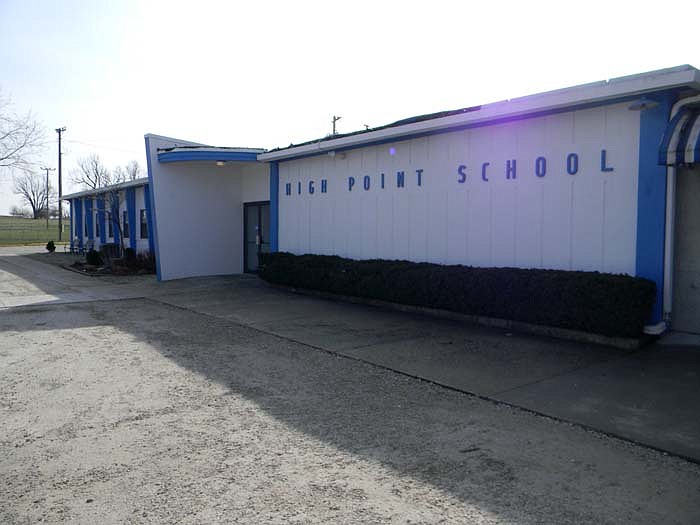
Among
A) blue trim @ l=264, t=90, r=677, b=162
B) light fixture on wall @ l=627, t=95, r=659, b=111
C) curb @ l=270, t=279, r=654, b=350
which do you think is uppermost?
blue trim @ l=264, t=90, r=677, b=162

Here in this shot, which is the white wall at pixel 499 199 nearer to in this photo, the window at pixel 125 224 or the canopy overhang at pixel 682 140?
the canopy overhang at pixel 682 140

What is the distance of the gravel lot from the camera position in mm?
3377

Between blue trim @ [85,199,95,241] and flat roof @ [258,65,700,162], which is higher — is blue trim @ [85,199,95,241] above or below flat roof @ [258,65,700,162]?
below

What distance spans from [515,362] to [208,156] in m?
10.9

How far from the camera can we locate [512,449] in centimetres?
430

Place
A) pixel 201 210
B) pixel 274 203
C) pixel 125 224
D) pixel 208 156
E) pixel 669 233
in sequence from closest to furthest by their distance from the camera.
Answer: pixel 669 233 → pixel 208 156 → pixel 274 203 → pixel 201 210 → pixel 125 224

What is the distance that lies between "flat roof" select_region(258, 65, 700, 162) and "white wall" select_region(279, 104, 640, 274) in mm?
309

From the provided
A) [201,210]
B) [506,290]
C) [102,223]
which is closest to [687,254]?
[506,290]

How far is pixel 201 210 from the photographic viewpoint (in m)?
16.9

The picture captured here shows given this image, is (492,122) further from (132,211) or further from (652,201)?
(132,211)

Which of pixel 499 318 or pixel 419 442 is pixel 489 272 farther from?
pixel 419 442

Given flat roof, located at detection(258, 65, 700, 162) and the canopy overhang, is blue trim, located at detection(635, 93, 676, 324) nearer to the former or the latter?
the canopy overhang

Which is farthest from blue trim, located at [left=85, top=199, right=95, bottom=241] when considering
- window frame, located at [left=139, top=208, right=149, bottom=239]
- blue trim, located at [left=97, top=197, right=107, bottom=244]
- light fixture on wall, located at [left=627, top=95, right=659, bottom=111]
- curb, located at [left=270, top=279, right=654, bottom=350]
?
light fixture on wall, located at [left=627, top=95, right=659, bottom=111]

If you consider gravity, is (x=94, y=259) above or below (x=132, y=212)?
below
